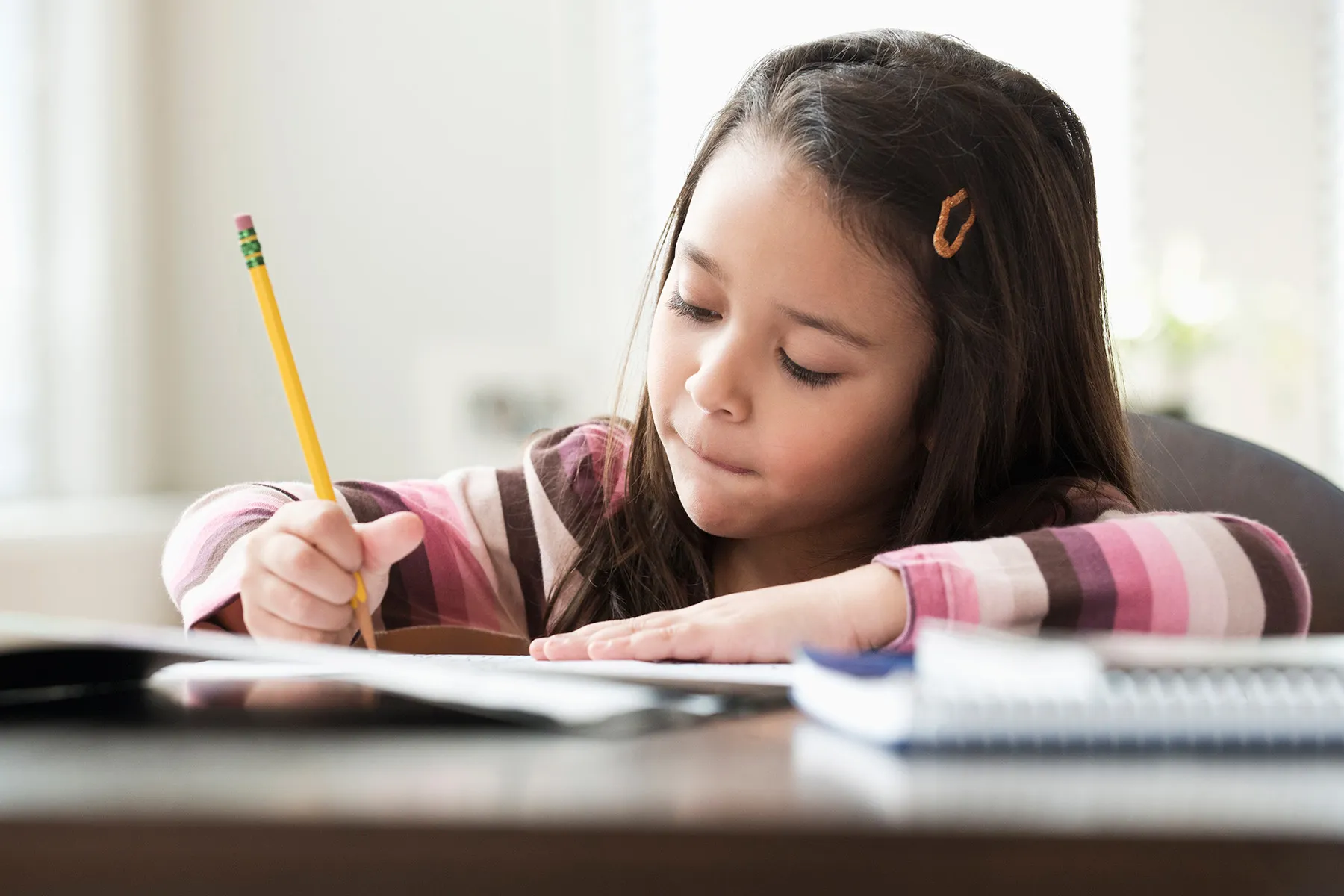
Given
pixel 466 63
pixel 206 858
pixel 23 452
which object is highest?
pixel 466 63

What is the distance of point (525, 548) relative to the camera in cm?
98

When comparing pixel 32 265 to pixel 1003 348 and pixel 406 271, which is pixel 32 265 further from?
pixel 1003 348

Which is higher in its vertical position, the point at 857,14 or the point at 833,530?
the point at 857,14

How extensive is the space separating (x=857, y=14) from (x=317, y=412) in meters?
1.58

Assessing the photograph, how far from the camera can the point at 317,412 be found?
2939 mm

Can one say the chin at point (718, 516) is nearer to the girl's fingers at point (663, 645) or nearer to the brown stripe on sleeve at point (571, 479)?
the brown stripe on sleeve at point (571, 479)

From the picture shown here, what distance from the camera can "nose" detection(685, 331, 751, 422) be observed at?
0.77 meters

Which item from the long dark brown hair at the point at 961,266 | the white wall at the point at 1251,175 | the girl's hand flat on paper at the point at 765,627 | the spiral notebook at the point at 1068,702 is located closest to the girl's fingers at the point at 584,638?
the girl's hand flat on paper at the point at 765,627

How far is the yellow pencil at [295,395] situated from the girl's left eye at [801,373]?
0.29 metres

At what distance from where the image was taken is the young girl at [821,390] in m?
0.79

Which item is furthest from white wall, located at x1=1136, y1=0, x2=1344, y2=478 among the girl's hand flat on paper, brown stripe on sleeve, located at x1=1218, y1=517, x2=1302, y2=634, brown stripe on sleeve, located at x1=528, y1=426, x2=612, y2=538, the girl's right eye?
the girl's hand flat on paper

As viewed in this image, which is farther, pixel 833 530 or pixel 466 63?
pixel 466 63

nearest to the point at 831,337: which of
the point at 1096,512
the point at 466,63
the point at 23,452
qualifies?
the point at 1096,512

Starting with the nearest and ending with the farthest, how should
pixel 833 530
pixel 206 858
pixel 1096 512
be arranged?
1. pixel 206 858
2. pixel 1096 512
3. pixel 833 530
